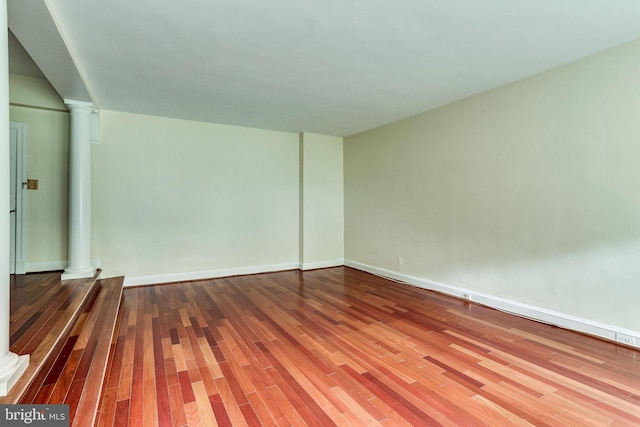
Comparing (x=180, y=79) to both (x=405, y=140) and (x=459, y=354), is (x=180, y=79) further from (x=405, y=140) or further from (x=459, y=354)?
(x=459, y=354)

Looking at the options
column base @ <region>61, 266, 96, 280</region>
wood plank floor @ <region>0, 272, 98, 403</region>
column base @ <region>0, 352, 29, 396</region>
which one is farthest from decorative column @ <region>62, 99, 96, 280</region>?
column base @ <region>0, 352, 29, 396</region>

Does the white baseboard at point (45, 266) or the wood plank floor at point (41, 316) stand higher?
the white baseboard at point (45, 266)

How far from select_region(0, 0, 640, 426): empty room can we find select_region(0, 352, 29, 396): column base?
1 cm

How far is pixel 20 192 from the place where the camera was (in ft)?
12.9

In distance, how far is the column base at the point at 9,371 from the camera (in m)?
1.56

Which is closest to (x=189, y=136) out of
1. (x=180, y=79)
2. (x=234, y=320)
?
(x=180, y=79)

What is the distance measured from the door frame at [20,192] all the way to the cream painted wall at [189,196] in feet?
2.40

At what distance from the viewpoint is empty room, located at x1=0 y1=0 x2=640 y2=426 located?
6.44ft

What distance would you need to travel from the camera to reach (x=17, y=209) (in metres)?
3.92

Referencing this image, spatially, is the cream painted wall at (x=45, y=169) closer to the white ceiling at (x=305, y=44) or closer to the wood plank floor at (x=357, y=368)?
the white ceiling at (x=305, y=44)

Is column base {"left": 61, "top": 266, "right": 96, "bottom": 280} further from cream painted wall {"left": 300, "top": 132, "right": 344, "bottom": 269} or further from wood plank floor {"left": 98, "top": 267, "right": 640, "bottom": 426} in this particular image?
cream painted wall {"left": 300, "top": 132, "right": 344, "bottom": 269}

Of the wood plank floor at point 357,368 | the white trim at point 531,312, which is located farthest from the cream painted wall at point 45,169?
the white trim at point 531,312

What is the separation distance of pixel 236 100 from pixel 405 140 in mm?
2603

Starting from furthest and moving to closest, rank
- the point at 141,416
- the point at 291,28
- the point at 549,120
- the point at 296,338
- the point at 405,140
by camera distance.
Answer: the point at 405,140 < the point at 549,120 < the point at 296,338 < the point at 291,28 < the point at 141,416
